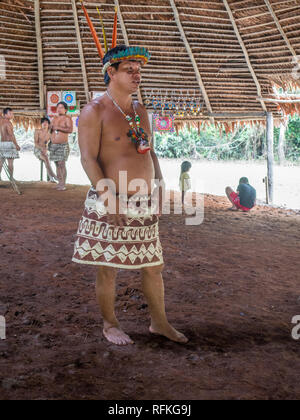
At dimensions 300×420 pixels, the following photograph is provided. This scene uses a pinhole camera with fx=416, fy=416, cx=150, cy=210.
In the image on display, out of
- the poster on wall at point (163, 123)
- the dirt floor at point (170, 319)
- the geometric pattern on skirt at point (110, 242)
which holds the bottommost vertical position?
the dirt floor at point (170, 319)

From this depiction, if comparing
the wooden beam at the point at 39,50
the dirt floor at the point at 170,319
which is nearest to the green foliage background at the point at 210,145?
the wooden beam at the point at 39,50

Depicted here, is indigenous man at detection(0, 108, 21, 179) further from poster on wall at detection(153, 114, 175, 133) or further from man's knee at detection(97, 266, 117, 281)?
man's knee at detection(97, 266, 117, 281)

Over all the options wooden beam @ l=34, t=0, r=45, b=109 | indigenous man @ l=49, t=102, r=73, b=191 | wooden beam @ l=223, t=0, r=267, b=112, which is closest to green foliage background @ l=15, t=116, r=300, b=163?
wooden beam @ l=223, t=0, r=267, b=112

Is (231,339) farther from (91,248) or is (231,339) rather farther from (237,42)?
(237,42)

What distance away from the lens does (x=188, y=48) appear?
29.7 feet

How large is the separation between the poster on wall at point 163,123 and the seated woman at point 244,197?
2638 millimetres

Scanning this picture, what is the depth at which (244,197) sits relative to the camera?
7766mm

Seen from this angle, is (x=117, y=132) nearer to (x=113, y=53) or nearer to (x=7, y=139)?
(x=113, y=53)

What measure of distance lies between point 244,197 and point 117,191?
579 centimetres

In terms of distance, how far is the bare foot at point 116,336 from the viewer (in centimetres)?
232

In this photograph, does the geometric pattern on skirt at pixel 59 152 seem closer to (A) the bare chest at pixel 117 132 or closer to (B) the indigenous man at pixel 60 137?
(B) the indigenous man at pixel 60 137

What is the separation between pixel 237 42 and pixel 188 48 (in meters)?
1.07

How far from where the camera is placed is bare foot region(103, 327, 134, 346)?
232cm

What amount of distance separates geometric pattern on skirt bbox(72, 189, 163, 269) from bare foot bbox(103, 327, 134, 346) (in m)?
0.41
